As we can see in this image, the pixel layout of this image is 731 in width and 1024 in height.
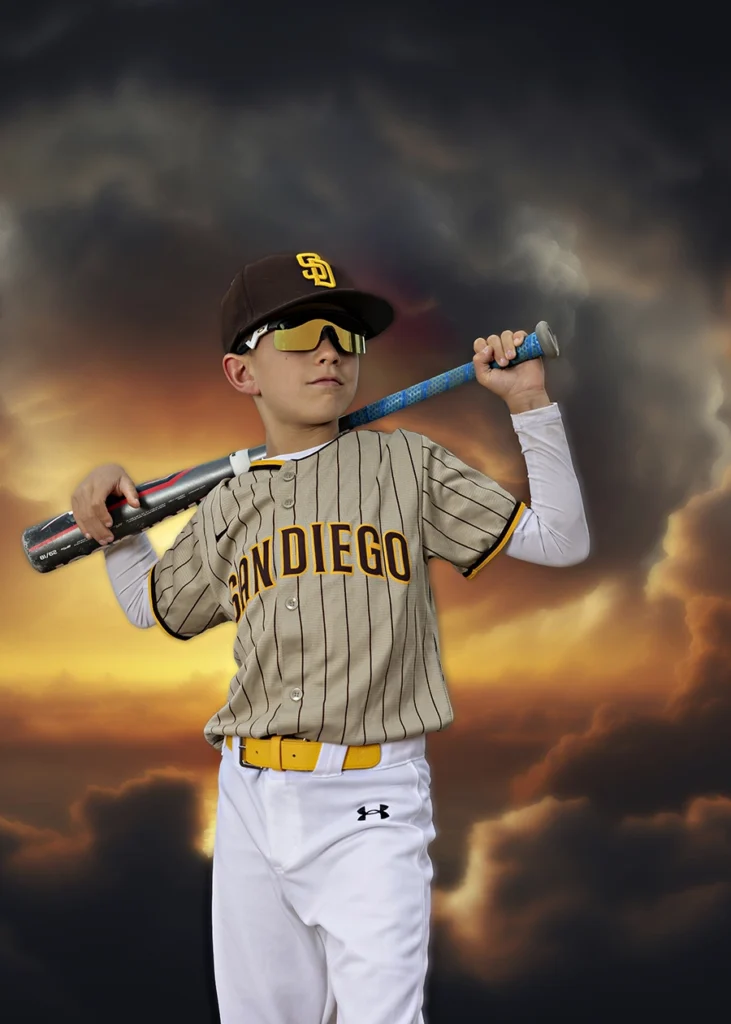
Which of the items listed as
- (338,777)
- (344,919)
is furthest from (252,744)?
(344,919)

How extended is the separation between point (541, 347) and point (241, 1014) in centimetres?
111

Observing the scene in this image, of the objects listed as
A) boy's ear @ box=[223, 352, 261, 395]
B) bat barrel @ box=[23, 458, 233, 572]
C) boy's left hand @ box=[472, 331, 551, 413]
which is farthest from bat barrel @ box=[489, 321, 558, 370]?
bat barrel @ box=[23, 458, 233, 572]

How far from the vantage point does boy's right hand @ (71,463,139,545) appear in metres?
2.03

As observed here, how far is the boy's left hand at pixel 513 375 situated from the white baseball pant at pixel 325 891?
0.54 m

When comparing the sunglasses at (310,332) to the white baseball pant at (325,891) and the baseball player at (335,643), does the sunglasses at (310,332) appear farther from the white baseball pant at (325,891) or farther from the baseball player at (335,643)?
the white baseball pant at (325,891)

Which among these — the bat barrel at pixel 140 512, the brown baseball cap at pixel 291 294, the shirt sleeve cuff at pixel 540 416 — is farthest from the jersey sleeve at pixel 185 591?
the shirt sleeve cuff at pixel 540 416

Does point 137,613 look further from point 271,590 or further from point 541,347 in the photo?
point 541,347

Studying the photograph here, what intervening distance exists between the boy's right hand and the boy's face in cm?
34

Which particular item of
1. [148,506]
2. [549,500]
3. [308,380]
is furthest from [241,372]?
[549,500]

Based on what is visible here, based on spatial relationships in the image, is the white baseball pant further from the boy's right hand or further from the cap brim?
the cap brim

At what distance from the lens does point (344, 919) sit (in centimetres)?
158

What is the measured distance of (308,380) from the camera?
1.82 metres

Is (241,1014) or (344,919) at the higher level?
(344,919)

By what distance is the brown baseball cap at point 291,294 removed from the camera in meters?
1.83
